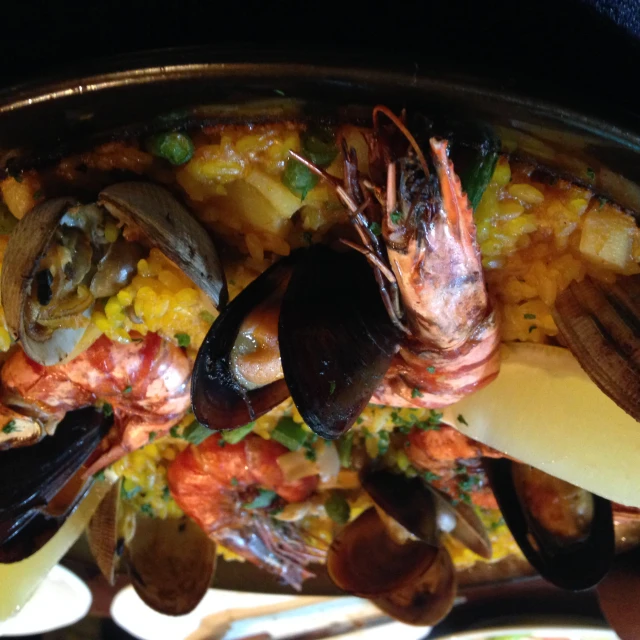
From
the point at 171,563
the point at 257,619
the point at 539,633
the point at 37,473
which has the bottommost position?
the point at 257,619

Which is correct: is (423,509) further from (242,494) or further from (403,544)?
(242,494)

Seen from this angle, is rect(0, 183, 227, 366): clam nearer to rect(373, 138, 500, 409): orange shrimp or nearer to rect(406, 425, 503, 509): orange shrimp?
rect(373, 138, 500, 409): orange shrimp

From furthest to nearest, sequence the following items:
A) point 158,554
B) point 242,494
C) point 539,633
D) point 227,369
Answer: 1. point 539,633
2. point 158,554
3. point 242,494
4. point 227,369

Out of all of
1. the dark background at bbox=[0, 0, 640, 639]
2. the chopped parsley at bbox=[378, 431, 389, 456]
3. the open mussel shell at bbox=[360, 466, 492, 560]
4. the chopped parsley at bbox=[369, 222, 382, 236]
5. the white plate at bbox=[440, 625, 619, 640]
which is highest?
the dark background at bbox=[0, 0, 640, 639]

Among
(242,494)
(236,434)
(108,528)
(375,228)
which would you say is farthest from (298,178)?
(108,528)

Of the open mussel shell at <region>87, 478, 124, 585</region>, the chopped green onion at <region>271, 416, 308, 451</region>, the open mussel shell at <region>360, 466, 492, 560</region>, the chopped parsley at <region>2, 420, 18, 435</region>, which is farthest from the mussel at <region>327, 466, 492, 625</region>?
the chopped parsley at <region>2, 420, 18, 435</region>
